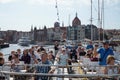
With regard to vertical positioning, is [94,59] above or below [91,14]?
below

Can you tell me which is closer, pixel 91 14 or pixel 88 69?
pixel 88 69

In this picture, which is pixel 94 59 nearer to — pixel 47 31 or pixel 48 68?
pixel 48 68

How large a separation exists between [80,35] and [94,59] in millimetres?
118622

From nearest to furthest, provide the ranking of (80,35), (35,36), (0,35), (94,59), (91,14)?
(94,59)
(91,14)
(80,35)
(35,36)
(0,35)

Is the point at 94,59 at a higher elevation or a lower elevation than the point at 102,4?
lower

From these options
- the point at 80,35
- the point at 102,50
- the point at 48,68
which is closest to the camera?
the point at 48,68

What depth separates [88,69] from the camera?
43.7 feet

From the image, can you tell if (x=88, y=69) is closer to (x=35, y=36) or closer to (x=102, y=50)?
(x=102, y=50)

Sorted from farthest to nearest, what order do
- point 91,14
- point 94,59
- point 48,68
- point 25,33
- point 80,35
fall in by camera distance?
point 25,33, point 80,35, point 91,14, point 94,59, point 48,68

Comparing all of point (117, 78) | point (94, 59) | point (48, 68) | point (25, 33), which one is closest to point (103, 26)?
point (94, 59)

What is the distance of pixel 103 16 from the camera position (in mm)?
41531

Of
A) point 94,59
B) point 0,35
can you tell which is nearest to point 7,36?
point 0,35

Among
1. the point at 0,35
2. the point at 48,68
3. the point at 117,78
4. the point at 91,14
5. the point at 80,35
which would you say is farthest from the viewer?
the point at 0,35

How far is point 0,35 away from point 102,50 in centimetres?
15198
